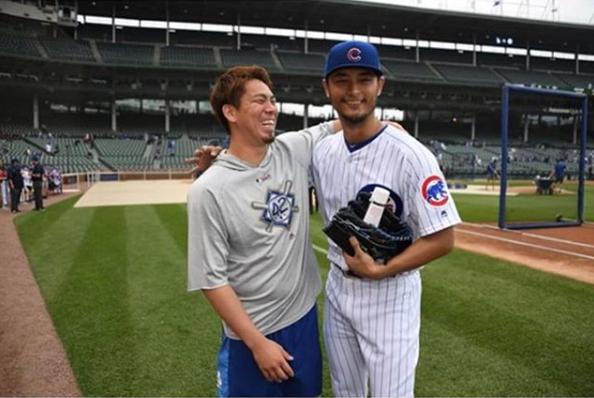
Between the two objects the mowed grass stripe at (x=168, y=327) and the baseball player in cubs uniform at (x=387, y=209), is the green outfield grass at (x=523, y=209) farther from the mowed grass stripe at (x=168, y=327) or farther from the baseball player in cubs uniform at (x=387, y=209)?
the baseball player in cubs uniform at (x=387, y=209)

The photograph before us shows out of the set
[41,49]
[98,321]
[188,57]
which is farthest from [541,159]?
[98,321]

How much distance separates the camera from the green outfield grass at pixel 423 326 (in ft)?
13.1

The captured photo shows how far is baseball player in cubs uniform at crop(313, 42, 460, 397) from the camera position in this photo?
2.11 meters

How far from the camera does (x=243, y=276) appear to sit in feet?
7.22

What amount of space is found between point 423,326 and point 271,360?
3.53 m

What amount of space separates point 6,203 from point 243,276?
62.9ft

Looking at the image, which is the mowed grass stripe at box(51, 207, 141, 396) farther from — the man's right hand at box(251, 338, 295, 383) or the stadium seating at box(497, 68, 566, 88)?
the stadium seating at box(497, 68, 566, 88)

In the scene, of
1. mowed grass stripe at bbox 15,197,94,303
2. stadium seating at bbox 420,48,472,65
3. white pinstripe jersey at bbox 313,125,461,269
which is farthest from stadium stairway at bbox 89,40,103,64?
white pinstripe jersey at bbox 313,125,461,269

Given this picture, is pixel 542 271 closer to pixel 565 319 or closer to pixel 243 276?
pixel 565 319

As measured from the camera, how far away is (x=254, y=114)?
7.23 feet

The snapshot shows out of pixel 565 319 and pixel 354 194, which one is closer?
pixel 354 194

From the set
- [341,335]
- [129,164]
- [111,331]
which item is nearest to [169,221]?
[111,331]

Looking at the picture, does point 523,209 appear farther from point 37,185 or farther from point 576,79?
point 576,79

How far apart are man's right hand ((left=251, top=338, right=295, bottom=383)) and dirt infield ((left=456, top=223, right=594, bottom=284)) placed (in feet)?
21.6
